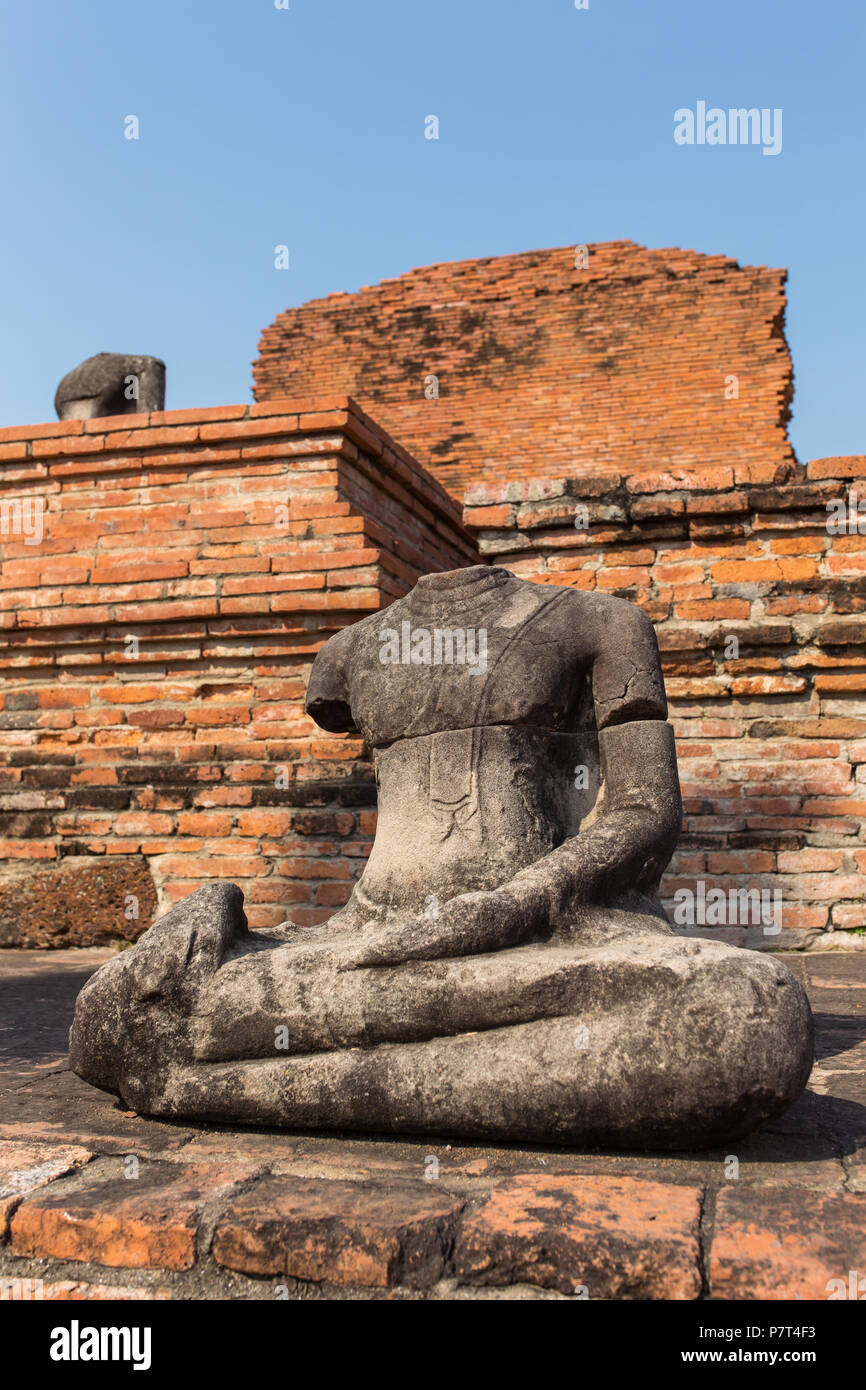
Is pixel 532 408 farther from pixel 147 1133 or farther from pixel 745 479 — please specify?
pixel 147 1133

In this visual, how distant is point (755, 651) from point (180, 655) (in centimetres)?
274

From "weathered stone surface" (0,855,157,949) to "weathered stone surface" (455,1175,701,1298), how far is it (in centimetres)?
348

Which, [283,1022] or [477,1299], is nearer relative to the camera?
[477,1299]

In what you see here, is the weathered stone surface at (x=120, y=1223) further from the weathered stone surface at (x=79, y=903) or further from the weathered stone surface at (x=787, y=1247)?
the weathered stone surface at (x=79, y=903)

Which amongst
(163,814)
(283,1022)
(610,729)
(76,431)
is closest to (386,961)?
(283,1022)

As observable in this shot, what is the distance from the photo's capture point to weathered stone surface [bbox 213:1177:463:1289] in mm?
1478

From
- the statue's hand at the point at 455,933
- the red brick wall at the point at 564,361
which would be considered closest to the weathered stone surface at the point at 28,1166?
the statue's hand at the point at 455,933

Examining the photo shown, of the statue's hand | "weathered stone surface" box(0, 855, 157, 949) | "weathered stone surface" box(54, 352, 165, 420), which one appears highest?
"weathered stone surface" box(54, 352, 165, 420)

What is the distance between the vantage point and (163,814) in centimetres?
480

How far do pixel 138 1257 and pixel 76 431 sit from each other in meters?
4.39

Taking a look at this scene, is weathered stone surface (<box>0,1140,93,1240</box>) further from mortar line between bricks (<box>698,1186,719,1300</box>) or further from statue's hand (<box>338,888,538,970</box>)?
mortar line between bricks (<box>698,1186,719,1300</box>)

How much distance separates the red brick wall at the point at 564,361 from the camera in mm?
10992

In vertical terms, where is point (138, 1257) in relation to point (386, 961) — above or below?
below

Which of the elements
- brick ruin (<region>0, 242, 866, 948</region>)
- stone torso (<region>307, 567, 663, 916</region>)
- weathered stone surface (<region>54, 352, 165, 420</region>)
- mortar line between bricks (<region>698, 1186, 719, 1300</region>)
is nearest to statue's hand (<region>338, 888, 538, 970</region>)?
stone torso (<region>307, 567, 663, 916</region>)
